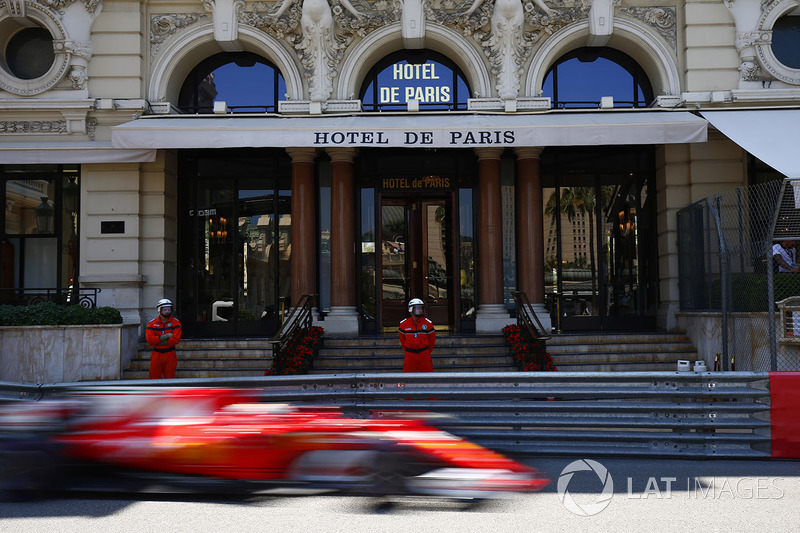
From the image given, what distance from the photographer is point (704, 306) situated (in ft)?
44.4

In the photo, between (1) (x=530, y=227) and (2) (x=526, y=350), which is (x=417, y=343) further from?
(1) (x=530, y=227)

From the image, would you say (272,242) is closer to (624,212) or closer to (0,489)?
(624,212)

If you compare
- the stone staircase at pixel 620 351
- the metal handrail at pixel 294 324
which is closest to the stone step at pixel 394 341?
the metal handrail at pixel 294 324

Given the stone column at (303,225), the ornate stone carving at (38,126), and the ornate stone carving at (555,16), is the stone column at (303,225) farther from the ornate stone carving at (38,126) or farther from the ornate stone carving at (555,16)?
the ornate stone carving at (555,16)

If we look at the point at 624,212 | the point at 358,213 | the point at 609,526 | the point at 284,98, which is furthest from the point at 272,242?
the point at 609,526

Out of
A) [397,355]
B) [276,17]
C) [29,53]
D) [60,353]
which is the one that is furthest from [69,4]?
[397,355]

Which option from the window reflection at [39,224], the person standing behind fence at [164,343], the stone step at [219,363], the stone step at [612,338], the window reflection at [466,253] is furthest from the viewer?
the window reflection at [466,253]

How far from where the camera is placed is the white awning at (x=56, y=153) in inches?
579

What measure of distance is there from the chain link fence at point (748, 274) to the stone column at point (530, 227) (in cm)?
288

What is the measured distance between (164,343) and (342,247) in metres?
4.89

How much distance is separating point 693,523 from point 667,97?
11573 mm

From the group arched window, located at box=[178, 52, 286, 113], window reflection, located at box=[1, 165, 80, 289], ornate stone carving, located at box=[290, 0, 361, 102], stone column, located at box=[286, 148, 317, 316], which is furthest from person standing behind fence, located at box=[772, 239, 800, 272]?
window reflection, located at box=[1, 165, 80, 289]

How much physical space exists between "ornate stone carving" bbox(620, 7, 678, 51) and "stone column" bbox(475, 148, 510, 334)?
4206mm

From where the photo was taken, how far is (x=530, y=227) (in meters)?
15.4
